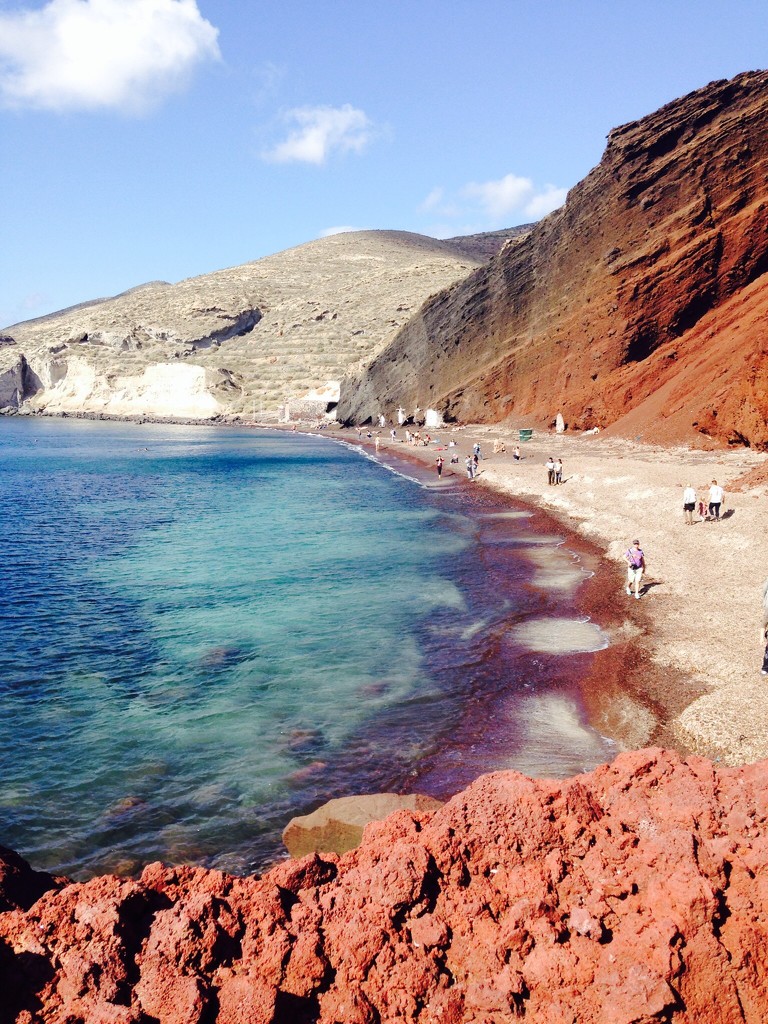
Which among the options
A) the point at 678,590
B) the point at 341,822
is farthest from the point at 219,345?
the point at 341,822

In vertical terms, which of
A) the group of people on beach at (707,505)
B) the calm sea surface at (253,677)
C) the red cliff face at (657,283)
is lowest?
the calm sea surface at (253,677)

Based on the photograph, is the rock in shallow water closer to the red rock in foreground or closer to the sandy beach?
the red rock in foreground

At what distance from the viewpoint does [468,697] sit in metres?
13.1

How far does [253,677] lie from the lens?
1466cm

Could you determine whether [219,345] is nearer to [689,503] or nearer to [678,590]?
[689,503]

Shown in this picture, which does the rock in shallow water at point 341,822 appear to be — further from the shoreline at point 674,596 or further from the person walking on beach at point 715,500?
the person walking on beach at point 715,500

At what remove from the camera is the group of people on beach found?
21906 millimetres

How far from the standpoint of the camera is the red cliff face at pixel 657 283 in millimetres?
39156

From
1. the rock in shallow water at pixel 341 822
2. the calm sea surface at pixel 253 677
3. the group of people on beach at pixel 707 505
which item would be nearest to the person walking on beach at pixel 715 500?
the group of people on beach at pixel 707 505

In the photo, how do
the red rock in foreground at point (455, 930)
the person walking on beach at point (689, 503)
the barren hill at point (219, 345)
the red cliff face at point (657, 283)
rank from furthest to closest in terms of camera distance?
the barren hill at point (219, 345)
the red cliff face at point (657, 283)
the person walking on beach at point (689, 503)
the red rock in foreground at point (455, 930)

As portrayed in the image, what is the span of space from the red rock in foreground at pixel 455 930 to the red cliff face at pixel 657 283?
101ft

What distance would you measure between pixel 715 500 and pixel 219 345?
427ft

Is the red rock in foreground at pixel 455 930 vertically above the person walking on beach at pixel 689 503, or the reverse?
the person walking on beach at pixel 689 503

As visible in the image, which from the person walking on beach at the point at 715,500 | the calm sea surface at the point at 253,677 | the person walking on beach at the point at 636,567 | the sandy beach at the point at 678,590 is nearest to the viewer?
the calm sea surface at the point at 253,677
